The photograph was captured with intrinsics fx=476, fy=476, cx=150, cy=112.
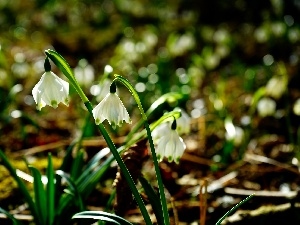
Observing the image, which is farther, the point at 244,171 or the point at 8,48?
the point at 8,48

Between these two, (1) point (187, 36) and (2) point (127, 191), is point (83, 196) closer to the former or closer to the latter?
(2) point (127, 191)

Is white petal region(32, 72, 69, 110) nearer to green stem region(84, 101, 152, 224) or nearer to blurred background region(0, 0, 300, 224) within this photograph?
green stem region(84, 101, 152, 224)

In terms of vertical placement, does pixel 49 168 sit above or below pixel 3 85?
below

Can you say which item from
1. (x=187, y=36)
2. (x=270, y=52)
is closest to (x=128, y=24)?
(x=187, y=36)

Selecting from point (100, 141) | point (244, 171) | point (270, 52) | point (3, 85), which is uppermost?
point (270, 52)

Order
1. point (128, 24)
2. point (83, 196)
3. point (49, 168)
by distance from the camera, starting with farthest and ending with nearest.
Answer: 1. point (128, 24)
2. point (83, 196)
3. point (49, 168)

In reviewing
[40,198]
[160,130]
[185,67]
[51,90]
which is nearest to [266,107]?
[160,130]

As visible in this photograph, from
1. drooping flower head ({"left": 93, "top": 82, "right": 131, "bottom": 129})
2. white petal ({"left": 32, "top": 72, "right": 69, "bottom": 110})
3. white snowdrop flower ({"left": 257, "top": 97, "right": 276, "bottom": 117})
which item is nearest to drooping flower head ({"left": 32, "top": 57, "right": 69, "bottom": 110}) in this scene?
white petal ({"left": 32, "top": 72, "right": 69, "bottom": 110})
